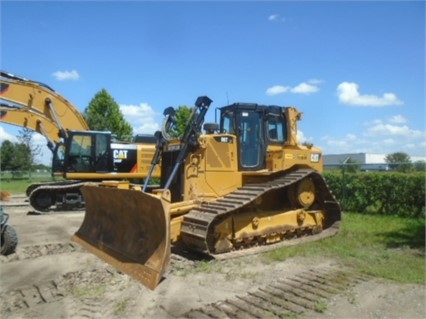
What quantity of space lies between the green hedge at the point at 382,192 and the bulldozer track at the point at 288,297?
21.9 feet

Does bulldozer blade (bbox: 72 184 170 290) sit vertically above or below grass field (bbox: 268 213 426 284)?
above

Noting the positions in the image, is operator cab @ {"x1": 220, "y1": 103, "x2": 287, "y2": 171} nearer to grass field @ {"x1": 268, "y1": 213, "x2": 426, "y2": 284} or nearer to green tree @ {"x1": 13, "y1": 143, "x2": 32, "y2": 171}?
grass field @ {"x1": 268, "y1": 213, "x2": 426, "y2": 284}

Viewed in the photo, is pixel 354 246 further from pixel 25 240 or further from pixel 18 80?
pixel 18 80

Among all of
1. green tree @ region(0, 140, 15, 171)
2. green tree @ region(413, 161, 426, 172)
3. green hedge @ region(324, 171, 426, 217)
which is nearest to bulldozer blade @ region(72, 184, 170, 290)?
green hedge @ region(324, 171, 426, 217)

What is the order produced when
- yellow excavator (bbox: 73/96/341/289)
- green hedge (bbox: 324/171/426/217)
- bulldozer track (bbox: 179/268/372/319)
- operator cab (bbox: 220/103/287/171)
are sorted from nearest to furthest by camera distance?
bulldozer track (bbox: 179/268/372/319) < yellow excavator (bbox: 73/96/341/289) < operator cab (bbox: 220/103/287/171) < green hedge (bbox: 324/171/426/217)

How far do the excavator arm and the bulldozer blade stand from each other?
285 inches

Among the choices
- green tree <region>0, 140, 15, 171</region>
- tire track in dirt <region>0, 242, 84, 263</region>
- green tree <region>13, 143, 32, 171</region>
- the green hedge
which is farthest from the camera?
green tree <region>0, 140, 15, 171</region>

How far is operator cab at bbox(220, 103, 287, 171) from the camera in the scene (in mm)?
9594

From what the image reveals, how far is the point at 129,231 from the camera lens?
24.1ft

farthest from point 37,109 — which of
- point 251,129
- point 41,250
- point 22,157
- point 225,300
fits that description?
point 22,157

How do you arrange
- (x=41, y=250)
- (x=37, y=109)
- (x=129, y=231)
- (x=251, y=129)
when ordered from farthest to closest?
(x=37, y=109) < (x=251, y=129) < (x=41, y=250) < (x=129, y=231)

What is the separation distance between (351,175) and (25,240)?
9509 millimetres

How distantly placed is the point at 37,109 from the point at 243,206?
10282mm

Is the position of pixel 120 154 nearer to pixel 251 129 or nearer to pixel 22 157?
pixel 251 129
